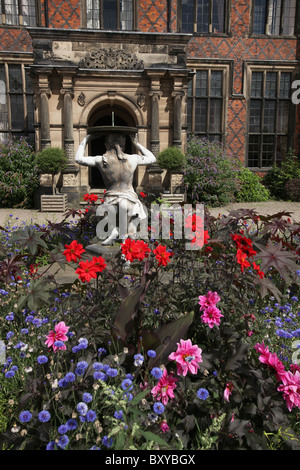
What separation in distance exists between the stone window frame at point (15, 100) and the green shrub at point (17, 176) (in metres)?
1.89

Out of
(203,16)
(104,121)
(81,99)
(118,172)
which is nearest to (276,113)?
(203,16)

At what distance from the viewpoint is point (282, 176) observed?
13898 mm

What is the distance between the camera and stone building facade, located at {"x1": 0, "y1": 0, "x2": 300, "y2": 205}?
10789 mm

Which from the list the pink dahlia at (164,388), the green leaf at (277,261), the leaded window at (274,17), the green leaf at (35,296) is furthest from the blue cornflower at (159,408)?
the leaded window at (274,17)

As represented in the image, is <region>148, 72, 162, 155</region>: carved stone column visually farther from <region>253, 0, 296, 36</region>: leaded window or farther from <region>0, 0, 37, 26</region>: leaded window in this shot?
<region>253, 0, 296, 36</region>: leaded window

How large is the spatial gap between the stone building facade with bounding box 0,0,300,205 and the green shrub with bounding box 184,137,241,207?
74cm

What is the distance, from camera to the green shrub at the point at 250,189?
1298cm

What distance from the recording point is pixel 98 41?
1091cm

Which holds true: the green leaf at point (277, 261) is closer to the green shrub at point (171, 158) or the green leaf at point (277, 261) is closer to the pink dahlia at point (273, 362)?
the pink dahlia at point (273, 362)

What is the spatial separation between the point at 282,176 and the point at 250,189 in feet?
5.69

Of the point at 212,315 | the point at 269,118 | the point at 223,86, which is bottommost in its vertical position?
the point at 212,315

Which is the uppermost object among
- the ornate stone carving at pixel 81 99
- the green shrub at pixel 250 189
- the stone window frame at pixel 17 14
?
the stone window frame at pixel 17 14

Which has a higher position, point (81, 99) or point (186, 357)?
point (81, 99)

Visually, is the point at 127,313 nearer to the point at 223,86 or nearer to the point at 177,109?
the point at 177,109
